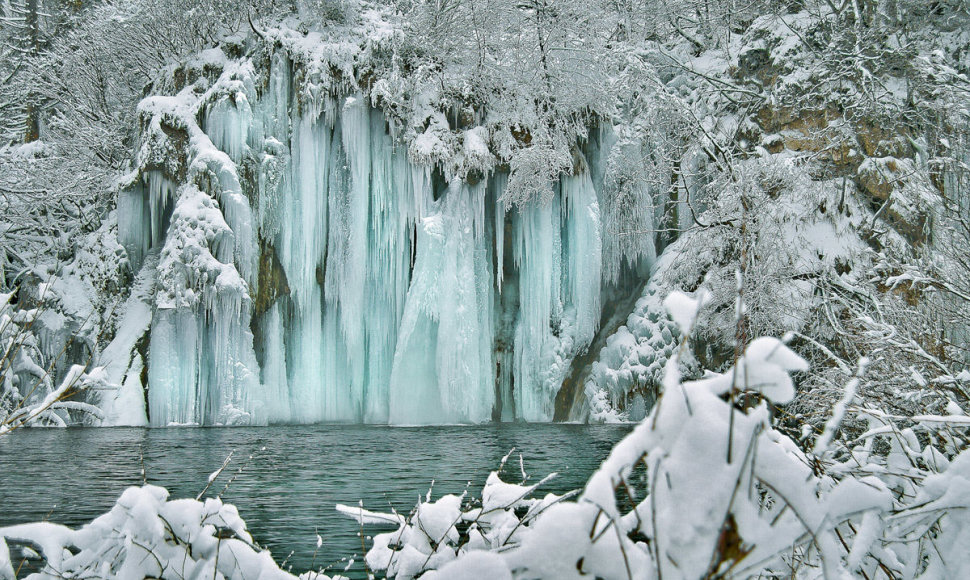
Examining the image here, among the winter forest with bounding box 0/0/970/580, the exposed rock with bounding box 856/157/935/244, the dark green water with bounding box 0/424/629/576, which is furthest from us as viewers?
the winter forest with bounding box 0/0/970/580

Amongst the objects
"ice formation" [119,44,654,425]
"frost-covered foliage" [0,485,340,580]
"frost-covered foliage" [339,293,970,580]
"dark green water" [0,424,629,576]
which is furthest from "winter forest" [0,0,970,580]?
"frost-covered foliage" [339,293,970,580]

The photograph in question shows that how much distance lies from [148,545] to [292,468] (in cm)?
637

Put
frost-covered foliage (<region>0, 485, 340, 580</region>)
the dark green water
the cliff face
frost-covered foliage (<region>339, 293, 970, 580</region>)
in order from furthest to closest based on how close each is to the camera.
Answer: the cliff face, the dark green water, frost-covered foliage (<region>0, 485, 340, 580</region>), frost-covered foliage (<region>339, 293, 970, 580</region>)

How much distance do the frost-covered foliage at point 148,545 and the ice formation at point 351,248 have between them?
38.4 feet

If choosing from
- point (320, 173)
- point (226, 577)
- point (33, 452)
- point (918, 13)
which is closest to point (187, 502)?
point (226, 577)

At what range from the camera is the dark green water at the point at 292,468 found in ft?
17.5

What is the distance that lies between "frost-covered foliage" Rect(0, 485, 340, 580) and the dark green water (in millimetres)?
1474

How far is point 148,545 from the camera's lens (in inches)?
Result: 76.2

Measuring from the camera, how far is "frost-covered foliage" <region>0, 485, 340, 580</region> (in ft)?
6.31

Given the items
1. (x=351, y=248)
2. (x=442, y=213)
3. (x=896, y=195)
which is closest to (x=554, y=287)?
(x=442, y=213)

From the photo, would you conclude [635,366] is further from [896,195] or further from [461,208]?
[896,195]

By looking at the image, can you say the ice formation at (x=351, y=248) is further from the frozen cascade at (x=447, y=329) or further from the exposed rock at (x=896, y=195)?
the exposed rock at (x=896, y=195)

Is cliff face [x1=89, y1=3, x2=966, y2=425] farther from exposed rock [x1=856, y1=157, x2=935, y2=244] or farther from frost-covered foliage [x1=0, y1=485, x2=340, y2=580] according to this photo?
frost-covered foliage [x1=0, y1=485, x2=340, y2=580]

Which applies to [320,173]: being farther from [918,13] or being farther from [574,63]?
[918,13]
